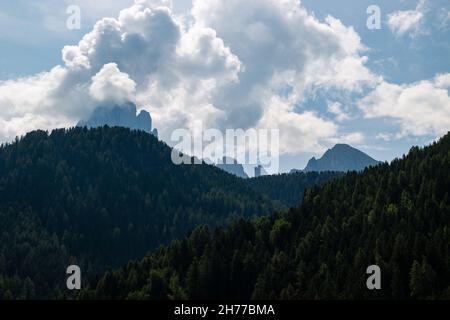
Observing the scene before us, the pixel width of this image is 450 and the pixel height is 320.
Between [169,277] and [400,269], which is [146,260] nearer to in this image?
[169,277]

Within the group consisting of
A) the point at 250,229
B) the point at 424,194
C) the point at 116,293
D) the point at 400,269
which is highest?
the point at 424,194

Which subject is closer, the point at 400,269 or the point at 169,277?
the point at 400,269

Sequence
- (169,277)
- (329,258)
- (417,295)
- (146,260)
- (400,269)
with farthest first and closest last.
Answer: (146,260) → (169,277) → (329,258) → (400,269) → (417,295)

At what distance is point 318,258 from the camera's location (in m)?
160

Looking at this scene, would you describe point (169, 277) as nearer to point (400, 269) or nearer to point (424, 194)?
point (400, 269)

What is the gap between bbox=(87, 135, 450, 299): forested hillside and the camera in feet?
431

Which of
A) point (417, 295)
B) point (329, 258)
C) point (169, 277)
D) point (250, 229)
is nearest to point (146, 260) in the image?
point (169, 277)

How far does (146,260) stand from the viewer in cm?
18788

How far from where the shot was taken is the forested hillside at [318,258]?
13125 cm
